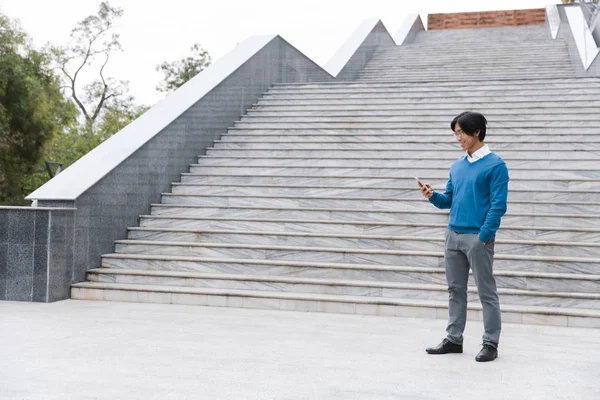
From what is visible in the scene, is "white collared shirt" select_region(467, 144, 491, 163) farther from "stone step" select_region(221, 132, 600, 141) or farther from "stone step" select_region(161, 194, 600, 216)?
"stone step" select_region(221, 132, 600, 141)

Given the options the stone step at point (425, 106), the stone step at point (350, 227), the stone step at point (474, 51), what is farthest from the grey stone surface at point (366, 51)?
the stone step at point (350, 227)

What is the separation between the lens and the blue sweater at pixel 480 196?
4.79 m

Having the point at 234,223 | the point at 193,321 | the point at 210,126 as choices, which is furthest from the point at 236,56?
the point at 193,321

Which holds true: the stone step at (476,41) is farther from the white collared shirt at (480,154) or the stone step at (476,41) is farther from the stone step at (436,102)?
the white collared shirt at (480,154)

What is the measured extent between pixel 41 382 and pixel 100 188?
4085 millimetres

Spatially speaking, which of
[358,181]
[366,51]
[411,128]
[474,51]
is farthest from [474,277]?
[474,51]

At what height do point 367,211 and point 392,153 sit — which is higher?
point 392,153

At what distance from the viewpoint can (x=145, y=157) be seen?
29.6ft

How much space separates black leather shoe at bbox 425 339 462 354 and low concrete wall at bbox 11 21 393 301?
13.3ft

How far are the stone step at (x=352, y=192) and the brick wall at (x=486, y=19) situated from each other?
22324mm

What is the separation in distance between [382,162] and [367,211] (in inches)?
62.2

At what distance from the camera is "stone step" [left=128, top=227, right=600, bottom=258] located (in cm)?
744

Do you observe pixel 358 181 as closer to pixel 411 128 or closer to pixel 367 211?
pixel 367 211

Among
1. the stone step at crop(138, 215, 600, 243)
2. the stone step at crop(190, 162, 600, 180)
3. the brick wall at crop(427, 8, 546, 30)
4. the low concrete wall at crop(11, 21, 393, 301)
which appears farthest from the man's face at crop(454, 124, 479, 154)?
the brick wall at crop(427, 8, 546, 30)
